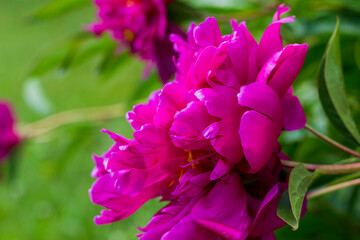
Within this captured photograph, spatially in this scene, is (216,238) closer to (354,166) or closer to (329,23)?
(354,166)

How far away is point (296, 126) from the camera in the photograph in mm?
346

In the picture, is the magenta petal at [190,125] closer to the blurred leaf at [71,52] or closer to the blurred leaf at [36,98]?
the blurred leaf at [71,52]

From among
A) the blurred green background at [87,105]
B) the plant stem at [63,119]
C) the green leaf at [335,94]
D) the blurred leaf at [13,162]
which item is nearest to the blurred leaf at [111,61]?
the blurred green background at [87,105]

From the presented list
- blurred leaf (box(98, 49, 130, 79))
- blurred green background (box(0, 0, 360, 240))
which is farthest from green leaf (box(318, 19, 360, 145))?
blurred leaf (box(98, 49, 130, 79))

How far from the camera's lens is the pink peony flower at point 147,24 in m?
0.56

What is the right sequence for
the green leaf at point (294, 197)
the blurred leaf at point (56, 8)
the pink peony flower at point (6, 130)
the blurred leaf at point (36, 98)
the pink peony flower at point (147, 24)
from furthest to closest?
the blurred leaf at point (36, 98), the pink peony flower at point (6, 130), the blurred leaf at point (56, 8), the pink peony flower at point (147, 24), the green leaf at point (294, 197)

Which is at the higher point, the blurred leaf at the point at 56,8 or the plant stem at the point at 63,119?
the blurred leaf at the point at 56,8

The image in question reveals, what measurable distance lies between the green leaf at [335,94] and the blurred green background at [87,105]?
44 millimetres

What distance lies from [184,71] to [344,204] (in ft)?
1.54

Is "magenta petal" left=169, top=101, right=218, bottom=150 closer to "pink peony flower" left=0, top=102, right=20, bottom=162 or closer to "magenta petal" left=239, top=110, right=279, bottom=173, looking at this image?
"magenta petal" left=239, top=110, right=279, bottom=173

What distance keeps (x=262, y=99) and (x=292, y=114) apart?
0.04m

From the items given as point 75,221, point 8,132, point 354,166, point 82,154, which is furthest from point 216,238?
point 82,154

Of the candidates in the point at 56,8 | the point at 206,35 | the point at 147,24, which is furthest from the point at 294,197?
the point at 56,8

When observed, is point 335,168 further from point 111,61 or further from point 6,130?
point 6,130
